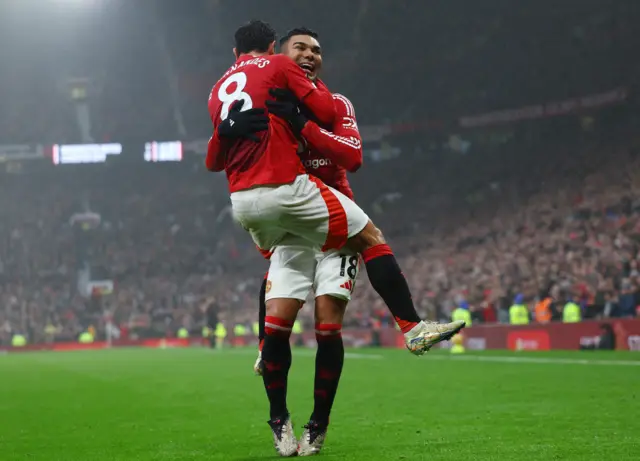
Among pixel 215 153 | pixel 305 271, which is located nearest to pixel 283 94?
pixel 215 153

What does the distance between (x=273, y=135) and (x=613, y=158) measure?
994 inches

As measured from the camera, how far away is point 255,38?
485cm

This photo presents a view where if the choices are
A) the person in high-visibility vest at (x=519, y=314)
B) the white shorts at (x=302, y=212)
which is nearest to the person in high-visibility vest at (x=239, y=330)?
the person in high-visibility vest at (x=519, y=314)

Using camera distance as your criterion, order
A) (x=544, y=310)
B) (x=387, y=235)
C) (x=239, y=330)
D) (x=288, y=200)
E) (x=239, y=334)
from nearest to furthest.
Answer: (x=288, y=200)
(x=544, y=310)
(x=239, y=334)
(x=387, y=235)
(x=239, y=330)

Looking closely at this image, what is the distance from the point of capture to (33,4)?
36250mm

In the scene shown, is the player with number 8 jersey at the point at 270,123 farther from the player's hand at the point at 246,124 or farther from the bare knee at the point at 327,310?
the bare knee at the point at 327,310

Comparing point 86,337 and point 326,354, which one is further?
point 86,337

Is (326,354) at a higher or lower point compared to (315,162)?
lower

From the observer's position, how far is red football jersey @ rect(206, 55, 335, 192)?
4465 millimetres

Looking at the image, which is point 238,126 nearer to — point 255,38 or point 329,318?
point 255,38

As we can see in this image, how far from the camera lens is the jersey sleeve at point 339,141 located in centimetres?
446

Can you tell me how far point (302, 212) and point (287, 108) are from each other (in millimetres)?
531

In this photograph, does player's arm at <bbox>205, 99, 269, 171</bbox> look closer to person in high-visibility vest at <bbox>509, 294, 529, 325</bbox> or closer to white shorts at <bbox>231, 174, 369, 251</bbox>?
white shorts at <bbox>231, 174, 369, 251</bbox>

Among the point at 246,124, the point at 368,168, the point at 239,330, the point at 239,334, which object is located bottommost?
the point at 239,334
